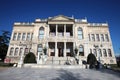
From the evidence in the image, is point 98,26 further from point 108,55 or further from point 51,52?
point 51,52

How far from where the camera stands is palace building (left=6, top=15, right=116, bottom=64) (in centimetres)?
2872

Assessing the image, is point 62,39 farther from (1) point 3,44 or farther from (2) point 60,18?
(1) point 3,44

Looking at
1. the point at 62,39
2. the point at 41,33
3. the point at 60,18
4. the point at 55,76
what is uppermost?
the point at 60,18

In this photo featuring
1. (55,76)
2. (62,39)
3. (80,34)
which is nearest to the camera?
(55,76)

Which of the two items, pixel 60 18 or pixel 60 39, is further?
pixel 60 18

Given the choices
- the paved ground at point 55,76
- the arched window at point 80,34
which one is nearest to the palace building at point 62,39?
the arched window at point 80,34

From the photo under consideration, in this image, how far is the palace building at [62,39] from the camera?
2872 cm

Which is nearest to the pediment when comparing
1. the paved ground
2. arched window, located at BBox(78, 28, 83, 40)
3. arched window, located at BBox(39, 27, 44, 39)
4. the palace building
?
the palace building

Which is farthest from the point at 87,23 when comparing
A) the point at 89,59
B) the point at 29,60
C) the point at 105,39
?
the point at 29,60

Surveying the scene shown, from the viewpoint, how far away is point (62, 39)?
1123 inches

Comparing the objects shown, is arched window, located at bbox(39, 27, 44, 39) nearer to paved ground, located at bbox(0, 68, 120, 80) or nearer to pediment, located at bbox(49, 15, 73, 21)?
pediment, located at bbox(49, 15, 73, 21)

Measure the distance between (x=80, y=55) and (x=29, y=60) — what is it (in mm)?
14899

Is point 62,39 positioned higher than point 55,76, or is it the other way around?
point 62,39

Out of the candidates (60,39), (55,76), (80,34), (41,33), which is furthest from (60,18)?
(55,76)
